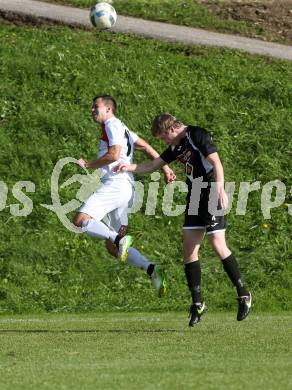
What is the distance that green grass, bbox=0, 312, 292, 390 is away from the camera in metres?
7.80

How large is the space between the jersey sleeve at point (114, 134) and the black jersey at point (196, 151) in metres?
1.09

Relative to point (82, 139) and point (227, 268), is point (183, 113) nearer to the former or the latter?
point (82, 139)

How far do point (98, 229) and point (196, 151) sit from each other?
1.80m

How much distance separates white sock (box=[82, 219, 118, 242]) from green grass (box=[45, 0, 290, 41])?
44.1 ft

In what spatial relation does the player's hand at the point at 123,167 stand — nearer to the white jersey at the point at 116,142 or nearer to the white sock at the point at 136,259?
the white jersey at the point at 116,142

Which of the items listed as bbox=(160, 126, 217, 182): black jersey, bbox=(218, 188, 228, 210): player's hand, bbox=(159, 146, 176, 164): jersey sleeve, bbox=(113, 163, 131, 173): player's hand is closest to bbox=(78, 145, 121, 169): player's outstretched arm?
bbox=(113, 163, 131, 173): player's hand

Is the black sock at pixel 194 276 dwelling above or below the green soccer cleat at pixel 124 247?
below

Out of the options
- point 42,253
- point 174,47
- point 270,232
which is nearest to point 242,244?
point 270,232

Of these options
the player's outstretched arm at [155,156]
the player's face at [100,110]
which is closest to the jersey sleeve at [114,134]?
the player's face at [100,110]

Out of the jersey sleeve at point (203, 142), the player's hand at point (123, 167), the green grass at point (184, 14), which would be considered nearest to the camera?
the jersey sleeve at point (203, 142)

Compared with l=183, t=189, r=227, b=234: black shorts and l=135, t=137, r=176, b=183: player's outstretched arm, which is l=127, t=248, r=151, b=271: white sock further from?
l=183, t=189, r=227, b=234: black shorts

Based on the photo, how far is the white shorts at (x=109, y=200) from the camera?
12.9 m

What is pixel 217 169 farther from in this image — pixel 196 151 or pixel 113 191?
pixel 113 191

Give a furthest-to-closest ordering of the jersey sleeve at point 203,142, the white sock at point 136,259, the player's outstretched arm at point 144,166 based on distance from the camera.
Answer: the white sock at point 136,259 < the player's outstretched arm at point 144,166 < the jersey sleeve at point 203,142
